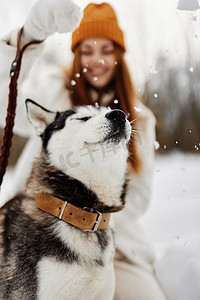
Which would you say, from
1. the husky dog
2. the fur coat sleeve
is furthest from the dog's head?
the fur coat sleeve

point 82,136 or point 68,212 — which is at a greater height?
point 82,136

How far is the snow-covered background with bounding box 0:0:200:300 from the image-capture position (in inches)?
28.7

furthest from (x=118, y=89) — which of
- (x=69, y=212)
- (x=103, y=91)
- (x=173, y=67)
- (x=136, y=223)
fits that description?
(x=136, y=223)

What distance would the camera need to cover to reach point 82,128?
65 centimetres

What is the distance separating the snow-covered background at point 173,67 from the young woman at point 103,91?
0.12 feet

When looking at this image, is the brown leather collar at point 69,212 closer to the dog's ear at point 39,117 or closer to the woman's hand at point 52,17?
the dog's ear at point 39,117

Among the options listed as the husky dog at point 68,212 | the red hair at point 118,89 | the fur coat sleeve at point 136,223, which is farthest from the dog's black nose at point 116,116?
the fur coat sleeve at point 136,223

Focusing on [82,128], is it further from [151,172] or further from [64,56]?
[151,172]

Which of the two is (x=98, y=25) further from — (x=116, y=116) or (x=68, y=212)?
(x=68, y=212)

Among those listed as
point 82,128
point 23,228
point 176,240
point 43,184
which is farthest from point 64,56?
point 176,240

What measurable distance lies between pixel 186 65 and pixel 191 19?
12cm

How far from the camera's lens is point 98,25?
0.68 metres

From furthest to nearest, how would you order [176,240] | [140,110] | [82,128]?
1. [176,240]
2. [140,110]
3. [82,128]

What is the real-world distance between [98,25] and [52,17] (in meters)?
0.13
